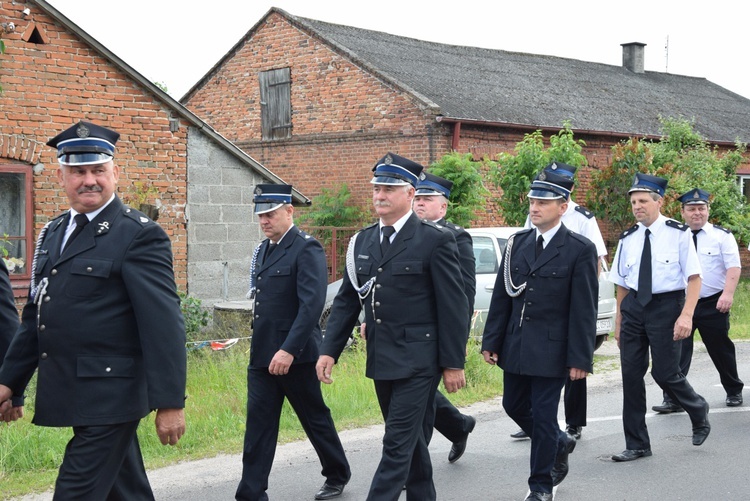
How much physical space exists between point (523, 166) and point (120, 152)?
750cm

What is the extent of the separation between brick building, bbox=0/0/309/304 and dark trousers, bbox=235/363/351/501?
8627 mm

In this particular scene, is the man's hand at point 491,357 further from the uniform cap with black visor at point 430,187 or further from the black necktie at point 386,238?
the uniform cap with black visor at point 430,187

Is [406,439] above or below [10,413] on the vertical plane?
below

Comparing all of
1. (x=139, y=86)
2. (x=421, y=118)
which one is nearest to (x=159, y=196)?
(x=139, y=86)

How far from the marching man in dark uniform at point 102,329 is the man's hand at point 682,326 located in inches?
169

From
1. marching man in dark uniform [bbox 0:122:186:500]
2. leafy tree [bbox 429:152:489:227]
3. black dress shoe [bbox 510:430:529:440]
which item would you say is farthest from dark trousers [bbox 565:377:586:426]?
leafy tree [bbox 429:152:489:227]

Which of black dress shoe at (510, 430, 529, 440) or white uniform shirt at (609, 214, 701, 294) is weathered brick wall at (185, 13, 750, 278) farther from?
white uniform shirt at (609, 214, 701, 294)

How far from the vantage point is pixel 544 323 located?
6281mm

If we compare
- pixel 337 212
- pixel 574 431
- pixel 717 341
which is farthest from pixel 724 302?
pixel 337 212

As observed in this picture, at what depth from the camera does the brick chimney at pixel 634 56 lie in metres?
32.7

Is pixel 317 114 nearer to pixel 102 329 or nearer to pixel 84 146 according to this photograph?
pixel 84 146

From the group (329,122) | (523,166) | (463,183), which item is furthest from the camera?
(329,122)

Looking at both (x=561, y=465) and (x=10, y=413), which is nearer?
(x=10, y=413)

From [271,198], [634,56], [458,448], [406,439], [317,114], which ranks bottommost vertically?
[458,448]
